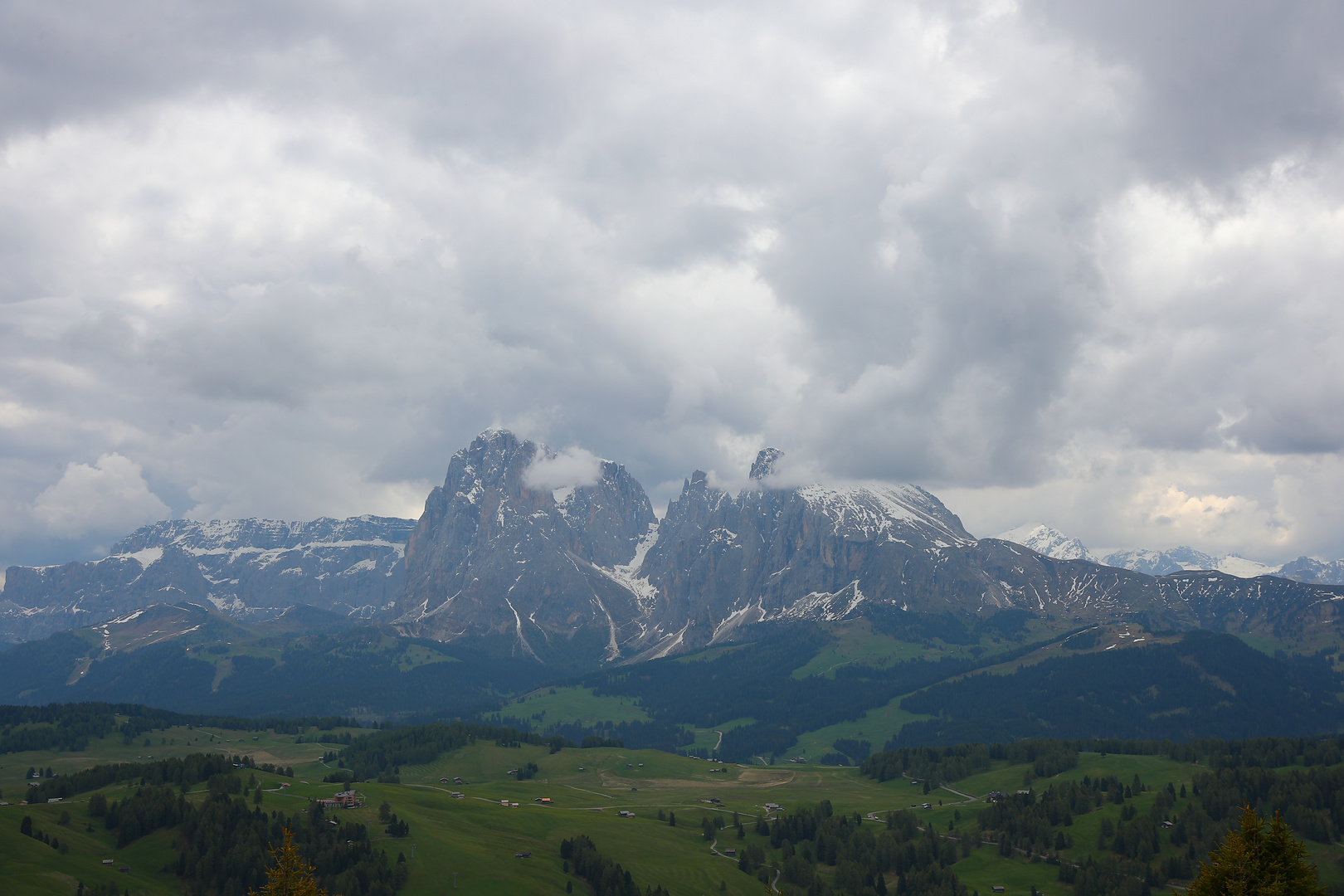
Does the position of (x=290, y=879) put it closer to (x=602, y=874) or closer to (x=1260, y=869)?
(x=1260, y=869)

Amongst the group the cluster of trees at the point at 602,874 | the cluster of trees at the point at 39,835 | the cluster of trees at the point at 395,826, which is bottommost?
the cluster of trees at the point at 602,874

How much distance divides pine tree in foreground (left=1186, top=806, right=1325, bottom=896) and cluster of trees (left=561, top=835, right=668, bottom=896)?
13036 cm

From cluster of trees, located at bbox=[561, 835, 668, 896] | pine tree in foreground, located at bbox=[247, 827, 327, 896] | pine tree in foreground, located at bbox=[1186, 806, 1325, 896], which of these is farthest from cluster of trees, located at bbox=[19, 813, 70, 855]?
pine tree in foreground, located at bbox=[1186, 806, 1325, 896]

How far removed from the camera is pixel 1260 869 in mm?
66750

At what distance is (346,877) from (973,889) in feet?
392

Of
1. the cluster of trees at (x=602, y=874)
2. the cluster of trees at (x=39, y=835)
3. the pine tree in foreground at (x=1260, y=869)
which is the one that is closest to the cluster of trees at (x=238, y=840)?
the cluster of trees at (x=39, y=835)

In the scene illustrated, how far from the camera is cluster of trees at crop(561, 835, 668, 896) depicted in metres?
182

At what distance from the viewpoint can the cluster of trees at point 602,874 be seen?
182375 mm

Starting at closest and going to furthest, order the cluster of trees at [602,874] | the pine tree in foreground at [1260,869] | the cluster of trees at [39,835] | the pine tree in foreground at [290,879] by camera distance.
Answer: the pine tree in foreground at [1260,869] → the pine tree in foreground at [290,879] → the cluster of trees at [39,835] → the cluster of trees at [602,874]

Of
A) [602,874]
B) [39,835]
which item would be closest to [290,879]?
[602,874]

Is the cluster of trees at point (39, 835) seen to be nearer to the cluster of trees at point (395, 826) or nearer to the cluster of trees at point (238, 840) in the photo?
the cluster of trees at point (238, 840)

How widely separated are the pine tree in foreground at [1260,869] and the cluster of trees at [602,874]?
13036 cm

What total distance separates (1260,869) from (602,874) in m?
144

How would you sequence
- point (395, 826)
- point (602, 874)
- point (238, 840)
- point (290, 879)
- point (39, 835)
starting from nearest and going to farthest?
point (290, 879) < point (39, 835) < point (238, 840) < point (602, 874) < point (395, 826)
